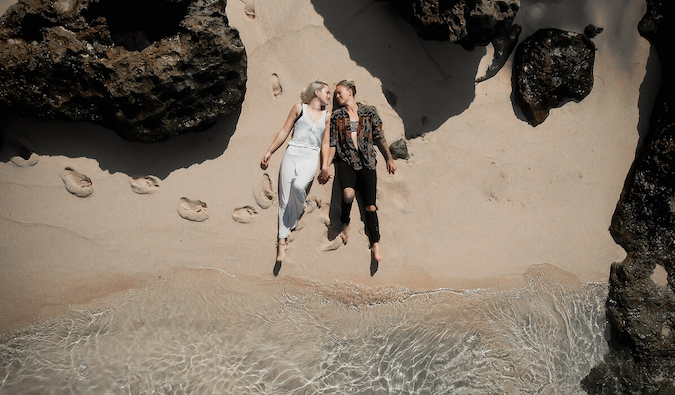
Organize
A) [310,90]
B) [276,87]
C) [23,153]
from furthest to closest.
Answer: [276,87] → [310,90] → [23,153]

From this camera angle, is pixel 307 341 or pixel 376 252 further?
pixel 376 252

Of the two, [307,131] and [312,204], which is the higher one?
[307,131]

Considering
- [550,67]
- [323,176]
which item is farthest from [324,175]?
[550,67]

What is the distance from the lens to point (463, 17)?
12.7 feet

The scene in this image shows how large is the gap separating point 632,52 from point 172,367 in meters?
5.14

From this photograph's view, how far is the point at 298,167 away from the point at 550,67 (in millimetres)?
2479

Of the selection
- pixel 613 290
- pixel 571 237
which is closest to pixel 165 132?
pixel 571 237

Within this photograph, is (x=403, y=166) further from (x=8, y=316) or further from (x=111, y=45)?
(x=8, y=316)

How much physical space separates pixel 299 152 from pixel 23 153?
2348mm

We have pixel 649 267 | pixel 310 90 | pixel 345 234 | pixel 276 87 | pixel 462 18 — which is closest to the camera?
pixel 462 18

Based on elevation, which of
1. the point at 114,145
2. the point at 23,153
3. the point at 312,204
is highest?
the point at 114,145

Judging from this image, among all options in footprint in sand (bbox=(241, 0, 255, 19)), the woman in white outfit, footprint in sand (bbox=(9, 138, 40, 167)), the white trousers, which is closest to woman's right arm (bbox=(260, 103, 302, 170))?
the woman in white outfit

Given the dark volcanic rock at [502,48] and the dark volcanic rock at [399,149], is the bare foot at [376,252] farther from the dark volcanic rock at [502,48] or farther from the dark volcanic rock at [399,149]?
the dark volcanic rock at [502,48]

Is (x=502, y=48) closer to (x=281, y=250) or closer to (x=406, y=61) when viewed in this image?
(x=406, y=61)
